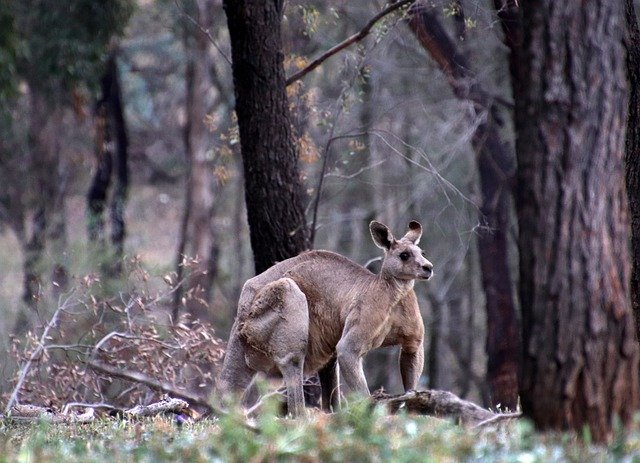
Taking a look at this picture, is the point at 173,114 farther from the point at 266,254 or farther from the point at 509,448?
the point at 509,448

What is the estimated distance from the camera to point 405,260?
886 centimetres

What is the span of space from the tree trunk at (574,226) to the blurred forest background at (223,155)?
490cm

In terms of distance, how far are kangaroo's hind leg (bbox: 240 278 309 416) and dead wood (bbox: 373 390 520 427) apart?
1567mm

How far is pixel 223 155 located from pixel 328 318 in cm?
503

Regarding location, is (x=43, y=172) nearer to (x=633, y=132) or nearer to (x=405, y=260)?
(x=405, y=260)

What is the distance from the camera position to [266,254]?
35.4ft

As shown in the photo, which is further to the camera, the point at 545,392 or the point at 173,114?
the point at 173,114

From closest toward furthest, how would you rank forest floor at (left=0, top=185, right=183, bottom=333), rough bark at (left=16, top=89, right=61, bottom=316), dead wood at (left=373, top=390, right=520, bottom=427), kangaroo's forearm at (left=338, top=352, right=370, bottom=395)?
dead wood at (left=373, top=390, right=520, bottom=427) < kangaroo's forearm at (left=338, top=352, right=370, bottom=395) < rough bark at (left=16, top=89, right=61, bottom=316) < forest floor at (left=0, top=185, right=183, bottom=333)

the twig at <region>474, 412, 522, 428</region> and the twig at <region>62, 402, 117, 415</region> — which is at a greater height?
the twig at <region>474, 412, 522, 428</region>

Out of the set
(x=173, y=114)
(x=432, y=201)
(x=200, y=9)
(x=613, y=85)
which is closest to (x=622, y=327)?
(x=613, y=85)

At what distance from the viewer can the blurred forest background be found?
13.5 meters

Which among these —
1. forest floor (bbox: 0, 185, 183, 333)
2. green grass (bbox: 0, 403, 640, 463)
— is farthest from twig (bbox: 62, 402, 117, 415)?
forest floor (bbox: 0, 185, 183, 333)

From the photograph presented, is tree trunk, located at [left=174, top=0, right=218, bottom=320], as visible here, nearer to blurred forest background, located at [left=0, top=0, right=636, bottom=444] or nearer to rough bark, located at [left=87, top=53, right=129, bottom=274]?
blurred forest background, located at [left=0, top=0, right=636, bottom=444]

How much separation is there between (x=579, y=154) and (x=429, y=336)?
24.3 meters
